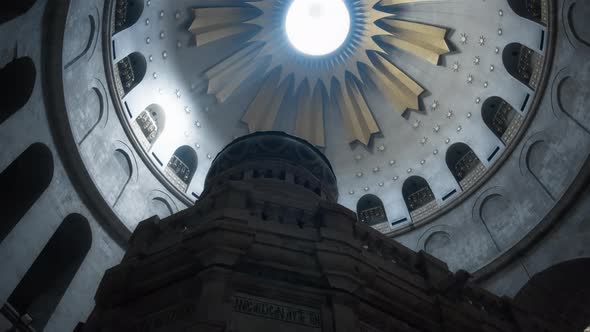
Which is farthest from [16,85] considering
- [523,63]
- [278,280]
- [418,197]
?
[523,63]

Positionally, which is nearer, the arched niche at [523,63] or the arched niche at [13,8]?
the arched niche at [13,8]

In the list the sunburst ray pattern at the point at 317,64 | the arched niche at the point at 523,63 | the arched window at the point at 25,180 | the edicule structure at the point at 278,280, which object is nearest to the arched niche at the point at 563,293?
the arched niche at the point at 523,63

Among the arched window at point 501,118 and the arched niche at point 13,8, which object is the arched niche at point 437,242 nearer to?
the arched window at point 501,118

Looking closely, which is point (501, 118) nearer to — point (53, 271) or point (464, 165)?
point (464, 165)

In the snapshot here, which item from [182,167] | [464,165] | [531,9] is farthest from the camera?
[182,167]

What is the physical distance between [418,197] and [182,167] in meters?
10.2

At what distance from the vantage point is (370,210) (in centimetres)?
2205

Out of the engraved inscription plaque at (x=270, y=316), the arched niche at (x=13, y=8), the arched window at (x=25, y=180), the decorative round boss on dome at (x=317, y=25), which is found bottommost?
the engraved inscription plaque at (x=270, y=316)

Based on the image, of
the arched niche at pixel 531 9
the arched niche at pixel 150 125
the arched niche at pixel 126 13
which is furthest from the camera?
the arched niche at pixel 150 125

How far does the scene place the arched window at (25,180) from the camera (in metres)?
13.0

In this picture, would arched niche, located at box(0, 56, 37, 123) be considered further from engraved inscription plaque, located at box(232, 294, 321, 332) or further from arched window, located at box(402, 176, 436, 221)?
arched window, located at box(402, 176, 436, 221)

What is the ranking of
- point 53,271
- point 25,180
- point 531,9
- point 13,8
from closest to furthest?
1. point 13,8
2. point 25,180
3. point 53,271
4. point 531,9

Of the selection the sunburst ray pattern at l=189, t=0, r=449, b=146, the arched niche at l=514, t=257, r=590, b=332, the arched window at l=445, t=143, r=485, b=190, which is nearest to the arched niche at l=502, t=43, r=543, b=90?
the sunburst ray pattern at l=189, t=0, r=449, b=146

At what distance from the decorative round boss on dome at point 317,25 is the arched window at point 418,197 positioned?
7.92 m
